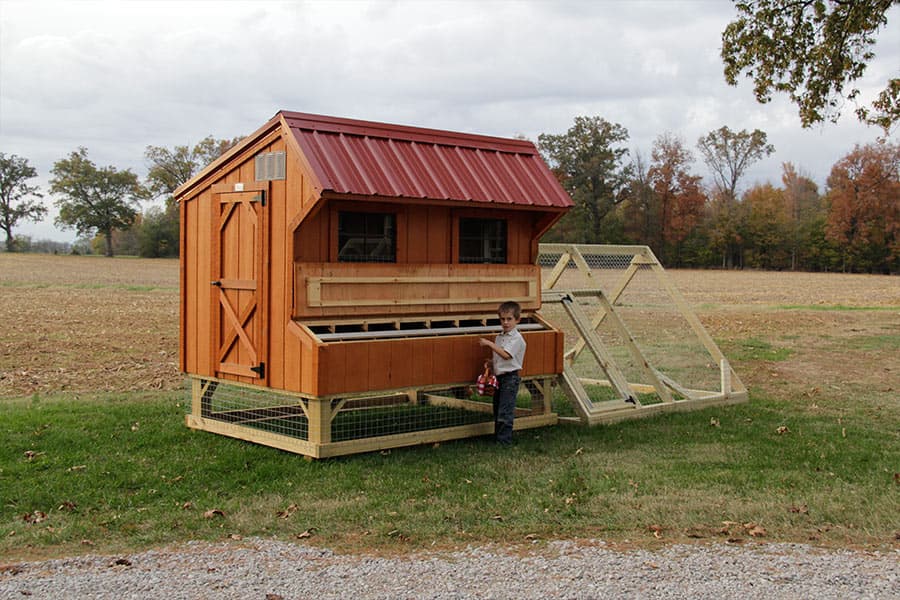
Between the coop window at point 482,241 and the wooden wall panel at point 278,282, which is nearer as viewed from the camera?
the wooden wall panel at point 278,282

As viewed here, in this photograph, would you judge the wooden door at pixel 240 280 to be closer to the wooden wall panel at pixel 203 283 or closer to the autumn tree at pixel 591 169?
the wooden wall panel at pixel 203 283

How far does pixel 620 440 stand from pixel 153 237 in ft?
218

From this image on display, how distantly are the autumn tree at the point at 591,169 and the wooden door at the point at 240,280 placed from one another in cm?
5190

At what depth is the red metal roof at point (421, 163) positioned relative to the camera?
8.90 meters

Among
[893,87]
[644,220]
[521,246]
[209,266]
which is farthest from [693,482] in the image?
[644,220]

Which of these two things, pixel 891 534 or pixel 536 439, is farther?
pixel 536 439

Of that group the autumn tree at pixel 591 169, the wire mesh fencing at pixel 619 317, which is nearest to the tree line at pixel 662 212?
the autumn tree at pixel 591 169

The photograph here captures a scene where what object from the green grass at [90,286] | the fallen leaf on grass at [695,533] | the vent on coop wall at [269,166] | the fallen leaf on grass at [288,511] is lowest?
the fallen leaf on grass at [288,511]

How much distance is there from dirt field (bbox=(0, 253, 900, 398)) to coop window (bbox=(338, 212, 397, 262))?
5.03 m

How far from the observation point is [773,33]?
56.7ft

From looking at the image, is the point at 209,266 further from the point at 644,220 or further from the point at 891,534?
the point at 644,220

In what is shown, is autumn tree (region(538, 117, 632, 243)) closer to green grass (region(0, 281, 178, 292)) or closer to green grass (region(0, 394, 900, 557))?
green grass (region(0, 281, 178, 292))

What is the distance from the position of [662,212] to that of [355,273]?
58734mm

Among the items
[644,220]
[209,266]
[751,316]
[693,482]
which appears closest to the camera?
[693,482]
